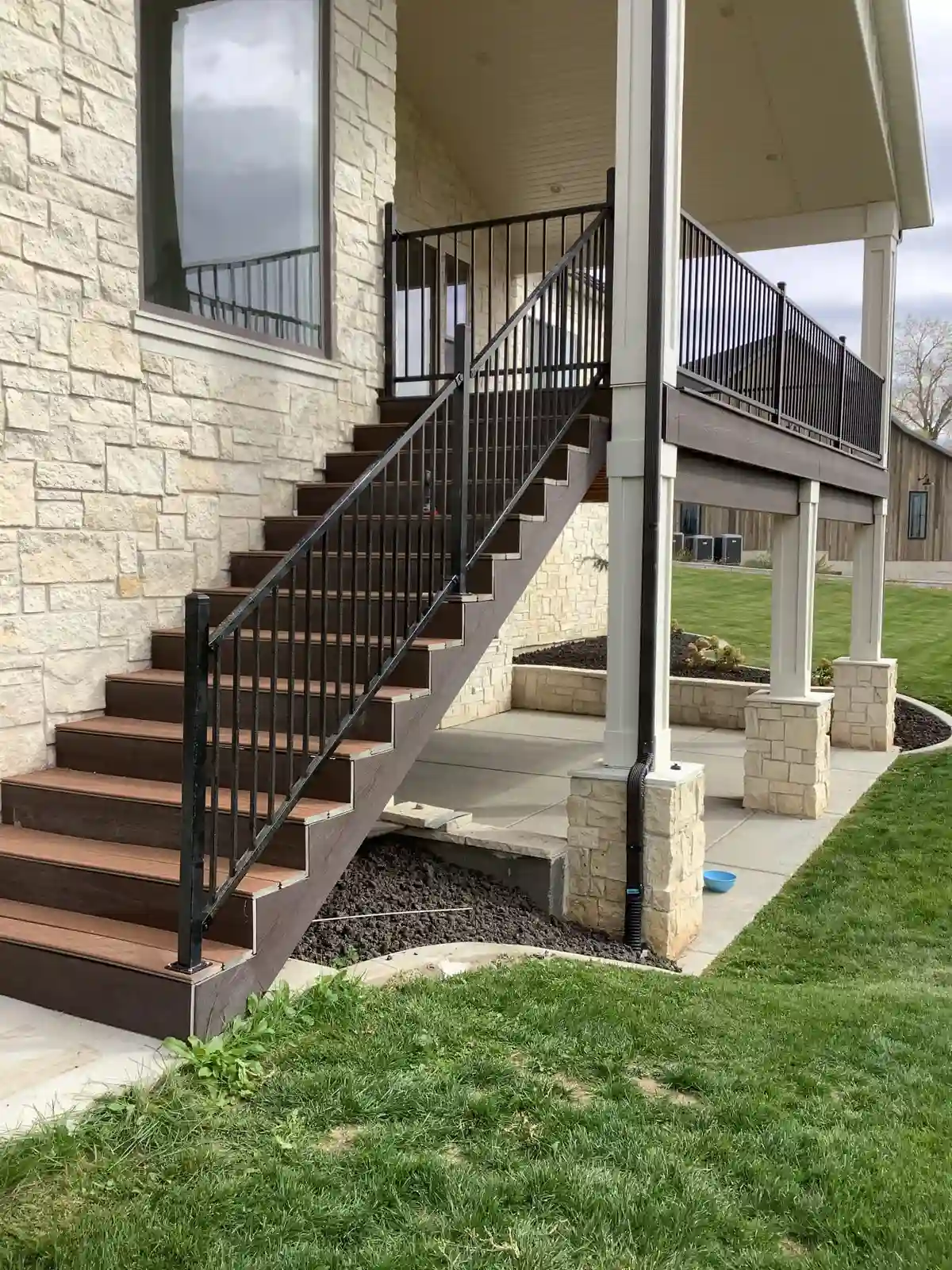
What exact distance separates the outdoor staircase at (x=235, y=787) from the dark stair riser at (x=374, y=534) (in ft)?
0.06

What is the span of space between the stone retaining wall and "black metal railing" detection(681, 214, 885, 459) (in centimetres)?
291

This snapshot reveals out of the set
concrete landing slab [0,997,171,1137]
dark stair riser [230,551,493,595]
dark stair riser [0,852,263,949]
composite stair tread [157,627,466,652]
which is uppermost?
dark stair riser [230,551,493,595]

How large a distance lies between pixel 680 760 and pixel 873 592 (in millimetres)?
3393

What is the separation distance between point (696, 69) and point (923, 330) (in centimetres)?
4129

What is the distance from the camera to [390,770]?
423 centimetres

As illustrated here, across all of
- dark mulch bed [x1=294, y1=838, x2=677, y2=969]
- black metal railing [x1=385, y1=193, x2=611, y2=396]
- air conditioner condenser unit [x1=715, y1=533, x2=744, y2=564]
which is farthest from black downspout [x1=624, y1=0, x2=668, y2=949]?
air conditioner condenser unit [x1=715, y1=533, x2=744, y2=564]

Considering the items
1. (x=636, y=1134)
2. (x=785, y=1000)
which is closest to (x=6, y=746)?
(x=636, y=1134)

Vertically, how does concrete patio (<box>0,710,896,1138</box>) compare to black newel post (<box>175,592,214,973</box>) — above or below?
below

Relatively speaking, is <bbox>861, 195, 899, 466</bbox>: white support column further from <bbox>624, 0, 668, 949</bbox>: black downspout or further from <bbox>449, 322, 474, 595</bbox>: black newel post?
<bbox>449, 322, 474, 595</bbox>: black newel post

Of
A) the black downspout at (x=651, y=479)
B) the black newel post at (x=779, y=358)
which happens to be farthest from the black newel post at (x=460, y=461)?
the black newel post at (x=779, y=358)

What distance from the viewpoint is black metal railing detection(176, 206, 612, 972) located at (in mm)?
3246

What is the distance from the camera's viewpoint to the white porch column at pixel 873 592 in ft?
33.6

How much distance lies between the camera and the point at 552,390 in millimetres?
5434

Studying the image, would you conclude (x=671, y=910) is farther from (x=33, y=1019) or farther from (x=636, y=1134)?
(x=33, y=1019)
